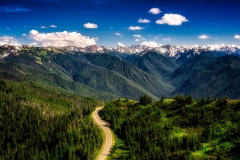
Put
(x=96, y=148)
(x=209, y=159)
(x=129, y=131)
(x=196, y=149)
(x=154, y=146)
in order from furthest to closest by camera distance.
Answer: (x=129, y=131)
(x=96, y=148)
(x=154, y=146)
(x=196, y=149)
(x=209, y=159)

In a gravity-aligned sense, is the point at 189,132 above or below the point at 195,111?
below

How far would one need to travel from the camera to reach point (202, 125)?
6767 inches

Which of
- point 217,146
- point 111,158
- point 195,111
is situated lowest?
point 111,158

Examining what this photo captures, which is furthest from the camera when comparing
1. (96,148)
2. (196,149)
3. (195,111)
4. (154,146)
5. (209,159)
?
(195,111)

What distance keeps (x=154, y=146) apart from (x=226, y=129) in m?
47.9

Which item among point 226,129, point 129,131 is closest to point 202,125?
point 226,129

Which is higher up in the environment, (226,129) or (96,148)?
(226,129)

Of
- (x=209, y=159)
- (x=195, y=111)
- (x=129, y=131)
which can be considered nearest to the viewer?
(x=209, y=159)

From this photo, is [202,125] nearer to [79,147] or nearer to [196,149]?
[196,149]

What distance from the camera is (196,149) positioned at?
12925cm

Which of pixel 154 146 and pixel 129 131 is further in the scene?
pixel 129 131

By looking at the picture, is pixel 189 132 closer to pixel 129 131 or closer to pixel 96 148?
pixel 129 131

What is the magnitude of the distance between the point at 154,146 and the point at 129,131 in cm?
3402

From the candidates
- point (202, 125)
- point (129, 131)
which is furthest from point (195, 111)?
point (129, 131)
